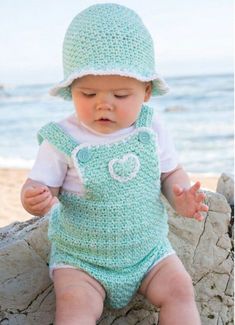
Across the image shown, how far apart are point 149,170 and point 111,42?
A: 0.52 m

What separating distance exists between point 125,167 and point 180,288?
19.6 inches

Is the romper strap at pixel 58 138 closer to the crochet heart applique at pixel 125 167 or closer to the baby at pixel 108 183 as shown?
the baby at pixel 108 183

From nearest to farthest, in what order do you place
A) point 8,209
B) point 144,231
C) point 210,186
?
point 144,231, point 8,209, point 210,186

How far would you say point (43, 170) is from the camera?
260 cm

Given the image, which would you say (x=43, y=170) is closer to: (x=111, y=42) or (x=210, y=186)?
(x=111, y=42)

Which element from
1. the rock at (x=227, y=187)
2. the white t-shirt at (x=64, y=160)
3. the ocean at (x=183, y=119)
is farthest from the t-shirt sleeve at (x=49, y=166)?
the ocean at (x=183, y=119)

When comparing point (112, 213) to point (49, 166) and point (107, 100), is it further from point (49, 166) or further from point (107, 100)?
point (107, 100)

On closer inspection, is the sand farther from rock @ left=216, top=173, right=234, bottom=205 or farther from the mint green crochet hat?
the mint green crochet hat

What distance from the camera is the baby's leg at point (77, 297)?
2402 mm

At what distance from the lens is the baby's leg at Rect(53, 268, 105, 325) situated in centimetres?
240

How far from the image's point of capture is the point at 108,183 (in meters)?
2.58

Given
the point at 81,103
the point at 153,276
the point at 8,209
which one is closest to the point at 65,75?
the point at 81,103

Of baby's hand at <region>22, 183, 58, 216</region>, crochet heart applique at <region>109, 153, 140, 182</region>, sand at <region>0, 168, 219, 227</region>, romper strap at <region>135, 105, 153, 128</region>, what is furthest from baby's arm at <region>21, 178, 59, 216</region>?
sand at <region>0, 168, 219, 227</region>

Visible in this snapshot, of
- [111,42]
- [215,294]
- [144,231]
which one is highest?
[111,42]
